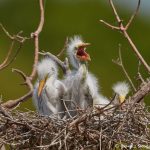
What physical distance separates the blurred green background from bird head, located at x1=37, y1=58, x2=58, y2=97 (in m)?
4.19

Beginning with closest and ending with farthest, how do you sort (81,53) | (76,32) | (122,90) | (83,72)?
(83,72) < (81,53) < (122,90) < (76,32)

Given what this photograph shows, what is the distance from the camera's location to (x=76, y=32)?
12.2m

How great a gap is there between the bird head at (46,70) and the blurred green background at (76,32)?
4.19 metres

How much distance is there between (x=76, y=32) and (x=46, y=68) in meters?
5.56

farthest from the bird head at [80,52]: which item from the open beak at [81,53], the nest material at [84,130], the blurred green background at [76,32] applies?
the blurred green background at [76,32]

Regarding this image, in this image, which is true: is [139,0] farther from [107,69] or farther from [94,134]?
[107,69]

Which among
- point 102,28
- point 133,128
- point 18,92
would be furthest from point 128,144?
point 102,28

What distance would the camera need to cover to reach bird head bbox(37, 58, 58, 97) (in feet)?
21.6

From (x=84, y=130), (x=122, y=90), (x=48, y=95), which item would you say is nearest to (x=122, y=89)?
(x=122, y=90)

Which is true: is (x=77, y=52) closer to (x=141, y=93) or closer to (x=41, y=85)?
(x=41, y=85)

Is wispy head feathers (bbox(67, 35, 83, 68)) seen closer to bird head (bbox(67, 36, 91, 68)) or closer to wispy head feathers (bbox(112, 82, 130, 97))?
bird head (bbox(67, 36, 91, 68))

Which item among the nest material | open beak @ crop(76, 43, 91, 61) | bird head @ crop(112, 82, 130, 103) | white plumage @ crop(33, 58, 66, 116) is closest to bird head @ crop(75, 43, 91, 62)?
open beak @ crop(76, 43, 91, 61)

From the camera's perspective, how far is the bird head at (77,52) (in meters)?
6.51

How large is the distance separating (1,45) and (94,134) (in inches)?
257
